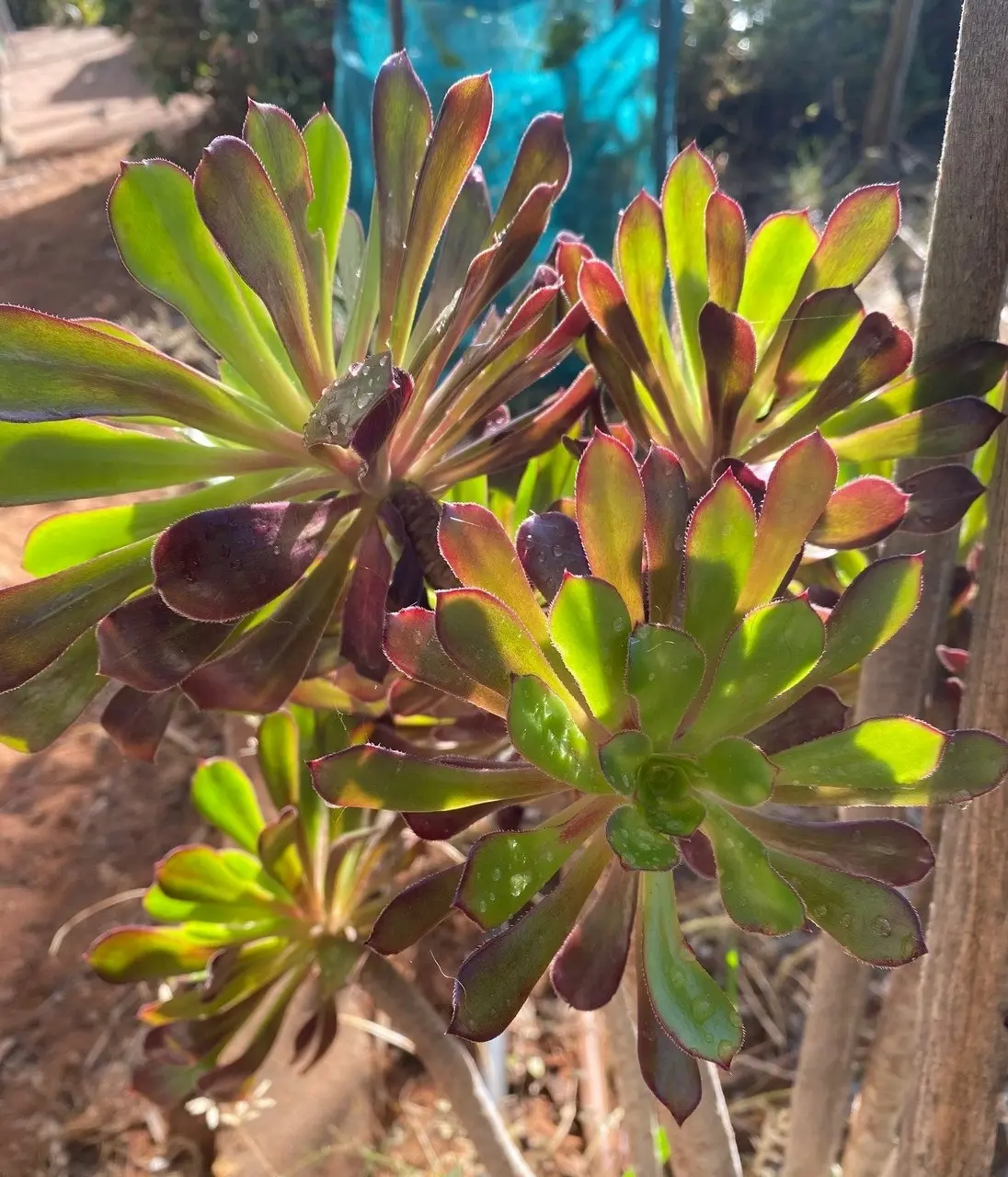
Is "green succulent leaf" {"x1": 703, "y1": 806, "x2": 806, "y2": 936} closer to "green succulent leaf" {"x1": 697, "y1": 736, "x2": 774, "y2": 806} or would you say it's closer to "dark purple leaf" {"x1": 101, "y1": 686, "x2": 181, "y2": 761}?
"green succulent leaf" {"x1": 697, "y1": 736, "x2": 774, "y2": 806}

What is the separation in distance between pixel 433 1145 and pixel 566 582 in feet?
4.42

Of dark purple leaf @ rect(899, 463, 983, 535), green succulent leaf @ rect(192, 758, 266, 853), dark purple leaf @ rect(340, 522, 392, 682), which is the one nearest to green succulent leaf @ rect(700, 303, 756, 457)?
dark purple leaf @ rect(899, 463, 983, 535)

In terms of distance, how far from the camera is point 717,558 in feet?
1.37

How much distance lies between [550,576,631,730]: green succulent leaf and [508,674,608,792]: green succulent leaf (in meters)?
0.02

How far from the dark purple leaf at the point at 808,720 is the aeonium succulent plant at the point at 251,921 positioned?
385 millimetres

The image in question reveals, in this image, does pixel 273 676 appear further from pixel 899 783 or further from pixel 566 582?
pixel 899 783

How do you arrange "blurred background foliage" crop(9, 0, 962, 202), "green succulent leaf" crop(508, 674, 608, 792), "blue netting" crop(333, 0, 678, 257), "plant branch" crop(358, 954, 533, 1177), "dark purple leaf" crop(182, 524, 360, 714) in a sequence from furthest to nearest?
1. "blurred background foliage" crop(9, 0, 962, 202)
2. "blue netting" crop(333, 0, 678, 257)
3. "plant branch" crop(358, 954, 533, 1177)
4. "dark purple leaf" crop(182, 524, 360, 714)
5. "green succulent leaf" crop(508, 674, 608, 792)

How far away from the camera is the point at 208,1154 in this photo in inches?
54.2

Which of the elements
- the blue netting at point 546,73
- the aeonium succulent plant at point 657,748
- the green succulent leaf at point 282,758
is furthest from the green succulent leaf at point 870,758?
the blue netting at point 546,73

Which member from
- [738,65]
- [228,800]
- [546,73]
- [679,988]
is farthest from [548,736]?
[738,65]

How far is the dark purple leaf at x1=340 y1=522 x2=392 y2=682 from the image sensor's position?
508 mm

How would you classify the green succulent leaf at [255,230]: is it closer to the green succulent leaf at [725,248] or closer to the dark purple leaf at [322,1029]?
the green succulent leaf at [725,248]

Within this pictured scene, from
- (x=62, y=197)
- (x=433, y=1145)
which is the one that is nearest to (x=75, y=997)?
(x=433, y=1145)

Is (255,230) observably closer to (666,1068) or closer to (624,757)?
(624,757)
